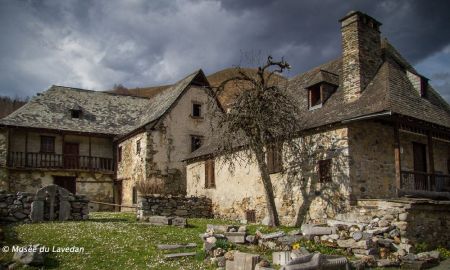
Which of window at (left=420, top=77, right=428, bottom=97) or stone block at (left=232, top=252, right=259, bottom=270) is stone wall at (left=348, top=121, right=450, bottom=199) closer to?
window at (left=420, top=77, right=428, bottom=97)

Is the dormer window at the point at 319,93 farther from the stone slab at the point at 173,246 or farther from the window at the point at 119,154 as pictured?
the window at the point at 119,154

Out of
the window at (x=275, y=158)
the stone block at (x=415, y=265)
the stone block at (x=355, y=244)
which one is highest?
the window at (x=275, y=158)

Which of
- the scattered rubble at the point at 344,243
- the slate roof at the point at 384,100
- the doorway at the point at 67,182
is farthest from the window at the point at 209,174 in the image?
the doorway at the point at 67,182

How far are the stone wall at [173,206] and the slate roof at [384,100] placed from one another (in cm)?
748

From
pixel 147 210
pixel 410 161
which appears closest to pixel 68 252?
pixel 147 210

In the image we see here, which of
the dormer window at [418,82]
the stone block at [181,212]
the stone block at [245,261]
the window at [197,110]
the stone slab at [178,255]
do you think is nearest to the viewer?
the stone block at [245,261]

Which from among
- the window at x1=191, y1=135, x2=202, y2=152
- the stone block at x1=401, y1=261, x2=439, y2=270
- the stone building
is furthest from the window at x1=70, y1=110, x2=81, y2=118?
the stone block at x1=401, y1=261, x2=439, y2=270

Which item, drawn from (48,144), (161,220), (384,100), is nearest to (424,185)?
(384,100)

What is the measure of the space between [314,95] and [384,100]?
4009 mm

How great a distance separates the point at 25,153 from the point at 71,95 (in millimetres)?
6630

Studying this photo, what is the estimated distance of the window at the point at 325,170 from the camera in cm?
1606

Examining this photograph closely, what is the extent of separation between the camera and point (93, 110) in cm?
3359

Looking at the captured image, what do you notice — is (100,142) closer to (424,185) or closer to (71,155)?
(71,155)

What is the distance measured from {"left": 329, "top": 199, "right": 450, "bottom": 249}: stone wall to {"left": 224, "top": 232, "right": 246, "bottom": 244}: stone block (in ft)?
13.0
